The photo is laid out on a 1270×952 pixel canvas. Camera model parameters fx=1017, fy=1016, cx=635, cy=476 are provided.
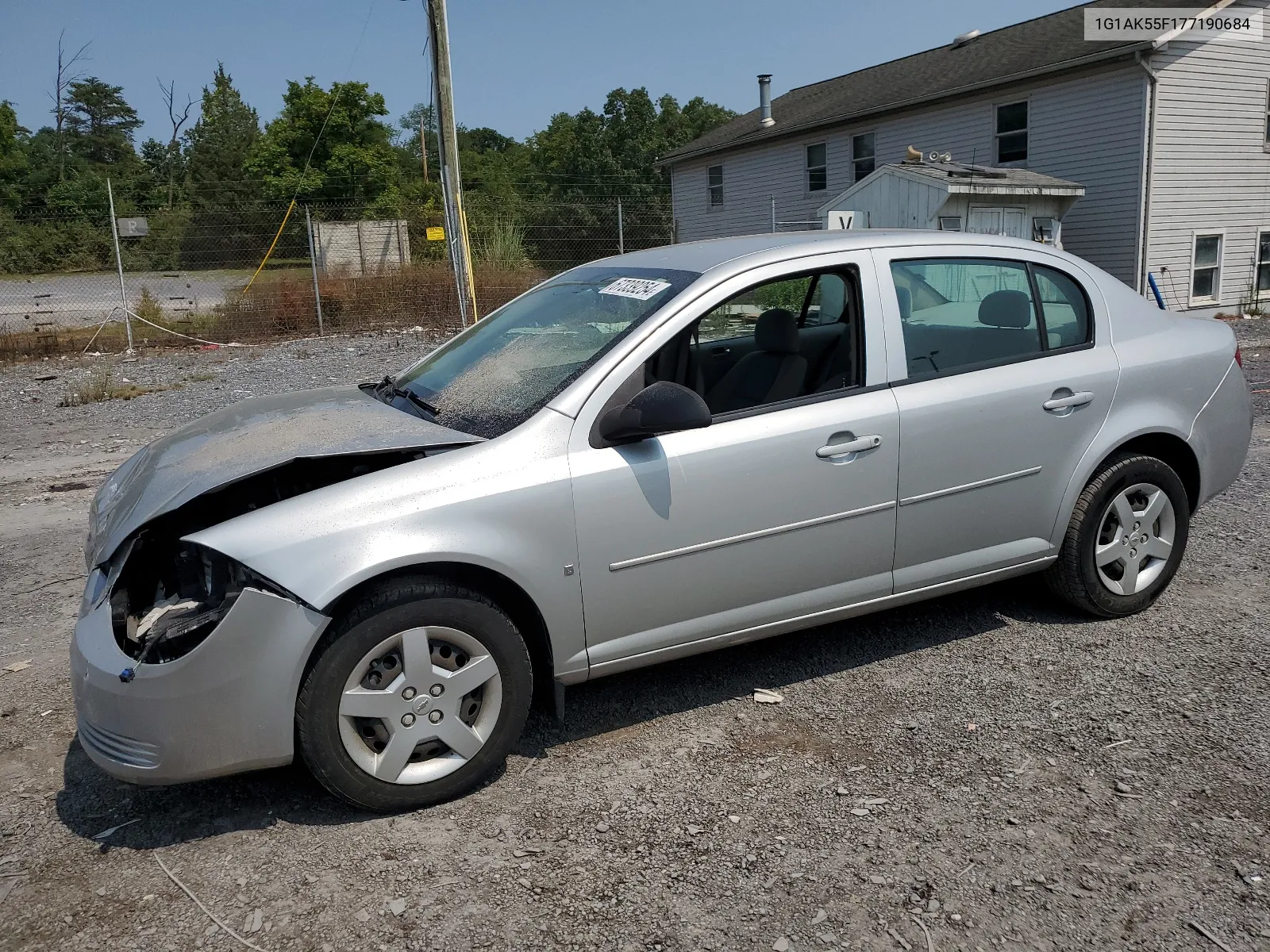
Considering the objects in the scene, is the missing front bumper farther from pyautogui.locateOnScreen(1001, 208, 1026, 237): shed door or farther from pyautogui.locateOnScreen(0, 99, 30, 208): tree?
pyautogui.locateOnScreen(0, 99, 30, 208): tree

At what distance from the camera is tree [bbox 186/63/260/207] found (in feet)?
185

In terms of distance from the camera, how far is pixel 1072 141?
19641 mm

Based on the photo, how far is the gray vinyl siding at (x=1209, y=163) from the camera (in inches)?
738

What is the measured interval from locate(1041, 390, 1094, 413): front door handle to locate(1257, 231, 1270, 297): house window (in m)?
20.4

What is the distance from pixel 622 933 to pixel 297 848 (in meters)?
1.07

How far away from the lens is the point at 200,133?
62375mm

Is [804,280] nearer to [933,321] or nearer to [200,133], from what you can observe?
[933,321]

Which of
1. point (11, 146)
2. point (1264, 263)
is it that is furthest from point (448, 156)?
point (11, 146)

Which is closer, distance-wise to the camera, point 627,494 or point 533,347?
point 627,494

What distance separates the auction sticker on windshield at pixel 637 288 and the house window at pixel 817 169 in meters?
23.0

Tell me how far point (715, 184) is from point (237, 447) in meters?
27.7

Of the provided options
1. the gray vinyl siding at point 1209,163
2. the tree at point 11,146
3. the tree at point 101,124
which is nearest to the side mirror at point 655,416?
the gray vinyl siding at point 1209,163

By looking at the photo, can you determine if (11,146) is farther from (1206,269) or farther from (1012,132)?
(1206,269)

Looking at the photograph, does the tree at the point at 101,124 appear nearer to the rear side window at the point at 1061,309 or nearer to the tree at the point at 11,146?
the tree at the point at 11,146
